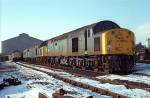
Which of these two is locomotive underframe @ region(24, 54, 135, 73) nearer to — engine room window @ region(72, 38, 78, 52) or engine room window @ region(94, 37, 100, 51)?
engine room window @ region(94, 37, 100, 51)

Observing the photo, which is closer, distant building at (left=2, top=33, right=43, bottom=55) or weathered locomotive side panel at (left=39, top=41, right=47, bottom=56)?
weathered locomotive side panel at (left=39, top=41, right=47, bottom=56)

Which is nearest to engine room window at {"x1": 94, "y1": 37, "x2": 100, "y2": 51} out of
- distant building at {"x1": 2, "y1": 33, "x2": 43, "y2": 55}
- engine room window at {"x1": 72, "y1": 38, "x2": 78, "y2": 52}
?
engine room window at {"x1": 72, "y1": 38, "x2": 78, "y2": 52}

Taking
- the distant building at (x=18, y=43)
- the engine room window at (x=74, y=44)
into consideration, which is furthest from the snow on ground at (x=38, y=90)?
the distant building at (x=18, y=43)

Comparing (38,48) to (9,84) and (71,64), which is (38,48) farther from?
(9,84)

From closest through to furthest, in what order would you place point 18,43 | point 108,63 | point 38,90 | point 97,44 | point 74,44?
point 38,90 < point 108,63 < point 97,44 < point 74,44 < point 18,43

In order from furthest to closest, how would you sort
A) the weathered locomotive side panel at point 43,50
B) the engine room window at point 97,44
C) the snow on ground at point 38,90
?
1. the weathered locomotive side panel at point 43,50
2. the engine room window at point 97,44
3. the snow on ground at point 38,90

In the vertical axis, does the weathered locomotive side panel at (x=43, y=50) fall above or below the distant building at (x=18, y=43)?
below

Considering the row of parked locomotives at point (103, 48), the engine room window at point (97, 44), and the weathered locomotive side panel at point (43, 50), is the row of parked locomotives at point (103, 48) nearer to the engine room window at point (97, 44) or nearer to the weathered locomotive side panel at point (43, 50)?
the engine room window at point (97, 44)

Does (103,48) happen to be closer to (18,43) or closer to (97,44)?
(97,44)

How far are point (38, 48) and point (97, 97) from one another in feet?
112

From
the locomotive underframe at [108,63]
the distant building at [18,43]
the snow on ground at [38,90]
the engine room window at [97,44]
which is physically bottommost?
the snow on ground at [38,90]

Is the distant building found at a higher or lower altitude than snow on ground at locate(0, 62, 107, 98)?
higher

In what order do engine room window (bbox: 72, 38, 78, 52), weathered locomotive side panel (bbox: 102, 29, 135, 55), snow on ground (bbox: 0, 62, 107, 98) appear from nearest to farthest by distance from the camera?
snow on ground (bbox: 0, 62, 107, 98)
weathered locomotive side panel (bbox: 102, 29, 135, 55)
engine room window (bbox: 72, 38, 78, 52)

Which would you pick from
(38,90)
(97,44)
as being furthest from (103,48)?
(38,90)
